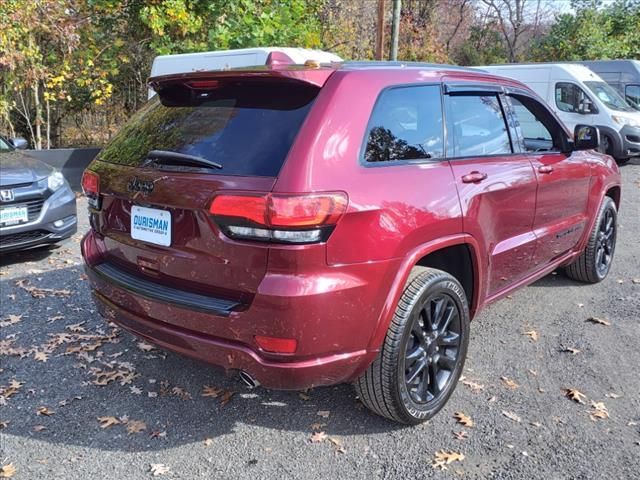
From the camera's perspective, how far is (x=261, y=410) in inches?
125

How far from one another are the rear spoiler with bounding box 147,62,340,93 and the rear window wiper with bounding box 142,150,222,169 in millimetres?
414

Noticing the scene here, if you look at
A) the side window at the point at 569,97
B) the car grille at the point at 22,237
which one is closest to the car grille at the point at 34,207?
the car grille at the point at 22,237

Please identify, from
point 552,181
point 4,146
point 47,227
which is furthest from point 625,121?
point 4,146

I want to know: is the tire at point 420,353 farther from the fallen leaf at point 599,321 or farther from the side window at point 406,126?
the fallen leaf at point 599,321

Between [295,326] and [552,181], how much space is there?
8.41ft

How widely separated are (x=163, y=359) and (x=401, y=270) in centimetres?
187

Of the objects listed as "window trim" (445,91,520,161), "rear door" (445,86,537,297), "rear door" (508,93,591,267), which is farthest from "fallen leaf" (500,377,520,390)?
"window trim" (445,91,520,161)

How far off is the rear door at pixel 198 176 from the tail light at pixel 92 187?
0.18 feet

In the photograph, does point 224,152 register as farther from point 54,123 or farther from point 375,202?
point 54,123

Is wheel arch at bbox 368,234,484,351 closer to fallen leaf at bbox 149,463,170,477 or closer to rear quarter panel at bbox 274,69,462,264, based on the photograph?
rear quarter panel at bbox 274,69,462,264

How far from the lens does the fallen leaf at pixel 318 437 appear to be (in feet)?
9.53

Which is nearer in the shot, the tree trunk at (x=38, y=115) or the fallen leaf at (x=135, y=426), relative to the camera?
the fallen leaf at (x=135, y=426)

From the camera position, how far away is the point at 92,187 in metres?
3.17

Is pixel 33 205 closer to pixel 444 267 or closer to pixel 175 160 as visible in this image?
pixel 175 160
